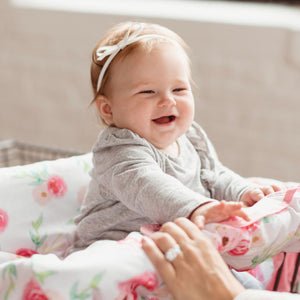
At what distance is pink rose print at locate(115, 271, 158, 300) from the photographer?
0.72m

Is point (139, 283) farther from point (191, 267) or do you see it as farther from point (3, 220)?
point (3, 220)

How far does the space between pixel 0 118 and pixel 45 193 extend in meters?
1.52

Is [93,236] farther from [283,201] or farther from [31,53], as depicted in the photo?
[31,53]

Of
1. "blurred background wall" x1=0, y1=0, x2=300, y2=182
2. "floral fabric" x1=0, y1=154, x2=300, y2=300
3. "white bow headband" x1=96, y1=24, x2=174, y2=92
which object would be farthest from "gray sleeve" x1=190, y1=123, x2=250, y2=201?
"blurred background wall" x1=0, y1=0, x2=300, y2=182

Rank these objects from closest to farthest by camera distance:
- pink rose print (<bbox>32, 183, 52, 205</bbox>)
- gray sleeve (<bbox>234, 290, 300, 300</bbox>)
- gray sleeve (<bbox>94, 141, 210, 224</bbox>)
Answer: gray sleeve (<bbox>234, 290, 300, 300</bbox>), gray sleeve (<bbox>94, 141, 210, 224</bbox>), pink rose print (<bbox>32, 183, 52, 205</bbox>)

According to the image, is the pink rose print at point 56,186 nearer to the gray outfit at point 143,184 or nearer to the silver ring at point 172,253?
the gray outfit at point 143,184

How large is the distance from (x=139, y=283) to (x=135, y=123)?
356mm

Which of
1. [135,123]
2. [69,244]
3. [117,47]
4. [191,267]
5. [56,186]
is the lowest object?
[69,244]

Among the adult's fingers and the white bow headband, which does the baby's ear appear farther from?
the adult's fingers

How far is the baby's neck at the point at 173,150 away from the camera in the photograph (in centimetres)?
107

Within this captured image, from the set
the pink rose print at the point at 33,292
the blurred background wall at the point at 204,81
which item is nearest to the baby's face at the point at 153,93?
the pink rose print at the point at 33,292

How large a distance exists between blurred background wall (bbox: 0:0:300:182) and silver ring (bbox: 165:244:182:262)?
1301mm

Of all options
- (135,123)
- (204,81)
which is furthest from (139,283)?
(204,81)

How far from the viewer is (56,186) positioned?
1224 mm
